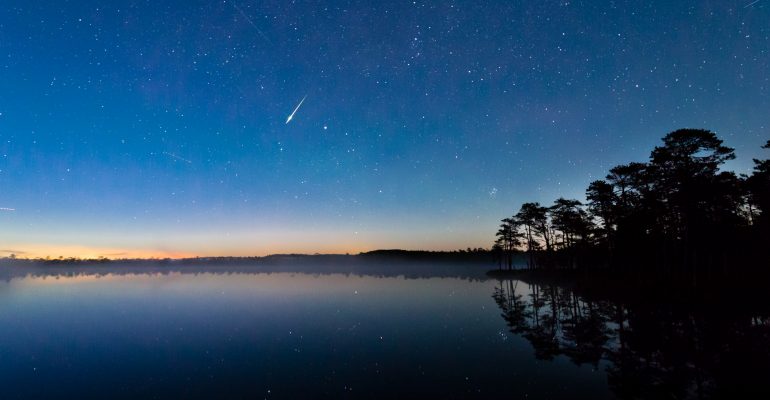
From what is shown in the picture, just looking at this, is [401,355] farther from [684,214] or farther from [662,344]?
[684,214]

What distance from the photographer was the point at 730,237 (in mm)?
40969

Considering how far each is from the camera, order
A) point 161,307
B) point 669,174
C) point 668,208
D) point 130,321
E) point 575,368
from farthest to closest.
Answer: point 161,307
point 668,208
point 669,174
point 130,321
point 575,368

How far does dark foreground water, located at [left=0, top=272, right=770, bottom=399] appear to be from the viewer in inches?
488

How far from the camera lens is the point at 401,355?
17172 mm

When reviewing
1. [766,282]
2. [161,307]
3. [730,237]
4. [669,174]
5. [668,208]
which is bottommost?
[161,307]

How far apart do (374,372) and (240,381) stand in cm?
537

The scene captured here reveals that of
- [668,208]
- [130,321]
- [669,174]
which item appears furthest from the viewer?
[668,208]

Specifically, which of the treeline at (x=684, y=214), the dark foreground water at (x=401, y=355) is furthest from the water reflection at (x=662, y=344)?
the treeline at (x=684, y=214)

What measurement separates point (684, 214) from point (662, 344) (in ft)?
82.2

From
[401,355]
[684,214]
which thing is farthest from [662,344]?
[684,214]

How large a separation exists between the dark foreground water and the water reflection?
0.07 meters

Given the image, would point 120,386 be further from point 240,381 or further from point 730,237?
point 730,237

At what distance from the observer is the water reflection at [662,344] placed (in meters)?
11.2

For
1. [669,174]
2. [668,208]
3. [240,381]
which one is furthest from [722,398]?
[668,208]
